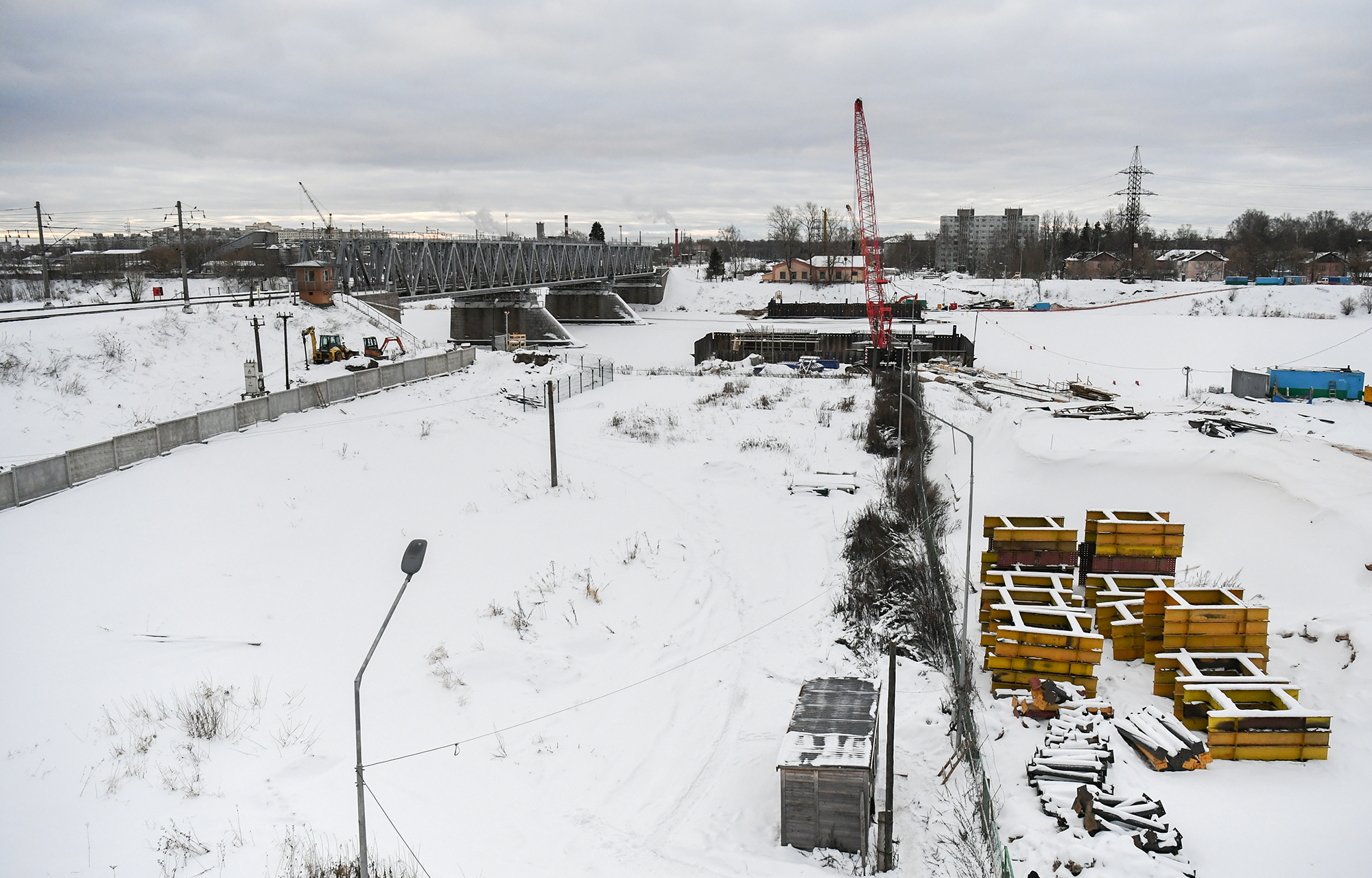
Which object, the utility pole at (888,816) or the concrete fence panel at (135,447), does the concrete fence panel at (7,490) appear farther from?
the utility pole at (888,816)

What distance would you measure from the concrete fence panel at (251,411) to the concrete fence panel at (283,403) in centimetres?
14

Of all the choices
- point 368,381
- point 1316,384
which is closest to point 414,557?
point 368,381

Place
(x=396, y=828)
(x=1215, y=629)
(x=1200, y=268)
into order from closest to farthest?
(x=396, y=828) → (x=1215, y=629) → (x=1200, y=268)

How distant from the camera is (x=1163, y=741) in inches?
494

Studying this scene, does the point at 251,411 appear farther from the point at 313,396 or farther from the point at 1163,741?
the point at 1163,741

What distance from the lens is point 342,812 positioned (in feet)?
43.0

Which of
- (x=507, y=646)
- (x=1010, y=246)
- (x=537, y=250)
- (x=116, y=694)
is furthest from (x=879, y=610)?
(x=1010, y=246)

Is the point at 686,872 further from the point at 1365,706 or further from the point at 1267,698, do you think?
the point at 1365,706

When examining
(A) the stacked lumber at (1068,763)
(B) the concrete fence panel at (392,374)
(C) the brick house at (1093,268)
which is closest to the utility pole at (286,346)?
(B) the concrete fence panel at (392,374)

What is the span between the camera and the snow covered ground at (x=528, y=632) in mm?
12195

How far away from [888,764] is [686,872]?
3329 mm

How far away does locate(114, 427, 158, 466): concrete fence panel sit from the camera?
25.3 meters

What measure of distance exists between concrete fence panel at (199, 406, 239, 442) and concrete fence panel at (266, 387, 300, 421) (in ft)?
6.32

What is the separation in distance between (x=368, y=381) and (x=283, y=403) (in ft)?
20.0
